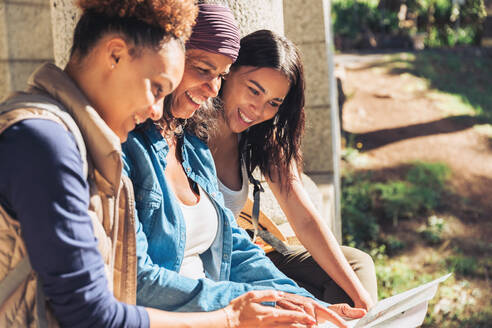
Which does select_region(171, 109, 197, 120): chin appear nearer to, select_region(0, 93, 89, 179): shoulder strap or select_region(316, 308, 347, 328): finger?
select_region(0, 93, 89, 179): shoulder strap

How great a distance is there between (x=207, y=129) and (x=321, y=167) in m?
3.04

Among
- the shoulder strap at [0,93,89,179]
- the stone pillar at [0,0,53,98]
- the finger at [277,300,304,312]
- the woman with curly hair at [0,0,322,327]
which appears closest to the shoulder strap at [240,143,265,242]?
the finger at [277,300,304,312]

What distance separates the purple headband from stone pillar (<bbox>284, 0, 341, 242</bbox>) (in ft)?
9.96

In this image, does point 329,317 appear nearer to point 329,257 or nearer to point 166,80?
point 329,257

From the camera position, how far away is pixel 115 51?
1.36 m

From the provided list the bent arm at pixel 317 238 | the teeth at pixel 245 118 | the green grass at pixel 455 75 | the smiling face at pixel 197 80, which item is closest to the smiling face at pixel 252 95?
the teeth at pixel 245 118

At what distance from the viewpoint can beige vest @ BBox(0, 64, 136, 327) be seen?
4.14 ft

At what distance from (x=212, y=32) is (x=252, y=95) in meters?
0.66

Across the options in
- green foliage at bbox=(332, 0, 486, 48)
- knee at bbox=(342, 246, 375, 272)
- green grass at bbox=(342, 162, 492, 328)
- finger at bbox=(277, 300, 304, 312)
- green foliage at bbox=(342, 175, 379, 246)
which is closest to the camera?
finger at bbox=(277, 300, 304, 312)

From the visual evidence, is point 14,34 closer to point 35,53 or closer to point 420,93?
point 35,53

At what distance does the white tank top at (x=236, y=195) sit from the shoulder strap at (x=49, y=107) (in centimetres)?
126

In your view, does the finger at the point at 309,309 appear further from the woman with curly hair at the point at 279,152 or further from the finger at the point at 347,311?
the woman with curly hair at the point at 279,152

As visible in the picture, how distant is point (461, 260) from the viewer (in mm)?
Result: 5418

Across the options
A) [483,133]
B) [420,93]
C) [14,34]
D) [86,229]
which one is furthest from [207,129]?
[420,93]
